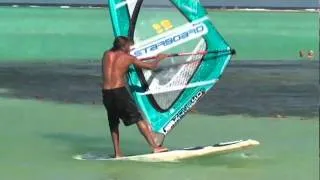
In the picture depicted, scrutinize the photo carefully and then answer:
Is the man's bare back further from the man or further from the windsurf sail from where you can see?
the windsurf sail

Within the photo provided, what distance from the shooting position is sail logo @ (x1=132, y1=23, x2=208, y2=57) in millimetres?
8641

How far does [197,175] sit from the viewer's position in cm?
792

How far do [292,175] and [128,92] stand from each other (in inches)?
72.8

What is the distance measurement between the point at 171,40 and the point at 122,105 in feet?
2.94

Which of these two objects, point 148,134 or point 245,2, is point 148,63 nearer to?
point 148,134

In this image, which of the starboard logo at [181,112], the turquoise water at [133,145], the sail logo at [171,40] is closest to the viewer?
the turquoise water at [133,145]

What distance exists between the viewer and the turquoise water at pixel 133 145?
8.05 m

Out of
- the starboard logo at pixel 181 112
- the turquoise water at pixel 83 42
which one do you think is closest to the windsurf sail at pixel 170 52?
the starboard logo at pixel 181 112

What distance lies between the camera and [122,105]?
27.4 ft

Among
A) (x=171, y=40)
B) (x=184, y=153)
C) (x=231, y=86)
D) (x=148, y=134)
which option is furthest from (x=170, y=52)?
(x=231, y=86)

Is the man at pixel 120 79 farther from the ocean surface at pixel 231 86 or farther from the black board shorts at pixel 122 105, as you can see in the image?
the ocean surface at pixel 231 86

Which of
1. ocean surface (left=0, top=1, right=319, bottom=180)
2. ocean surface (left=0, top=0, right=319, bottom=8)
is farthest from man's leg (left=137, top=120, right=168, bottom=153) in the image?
ocean surface (left=0, top=0, right=319, bottom=8)

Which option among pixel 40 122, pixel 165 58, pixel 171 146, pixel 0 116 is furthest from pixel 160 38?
pixel 0 116

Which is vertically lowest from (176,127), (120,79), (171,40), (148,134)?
(176,127)
